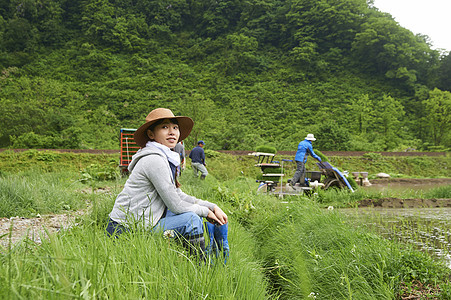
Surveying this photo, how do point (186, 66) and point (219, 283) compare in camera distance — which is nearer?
point (219, 283)

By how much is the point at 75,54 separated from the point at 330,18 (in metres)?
47.1

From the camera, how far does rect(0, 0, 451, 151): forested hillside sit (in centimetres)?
2983

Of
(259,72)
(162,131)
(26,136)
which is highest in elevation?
(259,72)

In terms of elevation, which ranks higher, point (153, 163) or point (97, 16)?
point (97, 16)

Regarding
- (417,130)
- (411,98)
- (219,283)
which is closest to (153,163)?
(219,283)

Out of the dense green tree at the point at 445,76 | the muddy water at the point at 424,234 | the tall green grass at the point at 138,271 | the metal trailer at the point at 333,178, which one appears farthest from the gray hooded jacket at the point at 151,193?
the dense green tree at the point at 445,76

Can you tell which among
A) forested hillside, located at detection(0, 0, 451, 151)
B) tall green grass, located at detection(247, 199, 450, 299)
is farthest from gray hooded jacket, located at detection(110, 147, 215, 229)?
forested hillside, located at detection(0, 0, 451, 151)

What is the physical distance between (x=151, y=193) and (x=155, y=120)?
1.99 ft

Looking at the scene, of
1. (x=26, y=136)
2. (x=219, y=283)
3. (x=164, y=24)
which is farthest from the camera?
(x=164, y=24)

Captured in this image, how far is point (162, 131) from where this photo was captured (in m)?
2.78

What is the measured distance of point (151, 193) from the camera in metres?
2.49

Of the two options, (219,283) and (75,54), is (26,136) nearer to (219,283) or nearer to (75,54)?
(219,283)

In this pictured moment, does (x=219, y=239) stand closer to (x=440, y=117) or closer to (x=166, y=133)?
(x=166, y=133)

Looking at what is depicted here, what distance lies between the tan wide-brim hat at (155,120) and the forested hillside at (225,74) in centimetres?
2427
